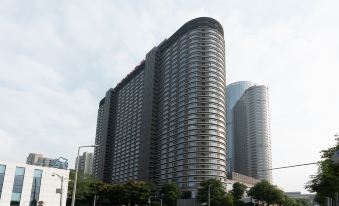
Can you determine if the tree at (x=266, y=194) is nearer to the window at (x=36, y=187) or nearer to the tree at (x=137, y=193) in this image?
the tree at (x=137, y=193)

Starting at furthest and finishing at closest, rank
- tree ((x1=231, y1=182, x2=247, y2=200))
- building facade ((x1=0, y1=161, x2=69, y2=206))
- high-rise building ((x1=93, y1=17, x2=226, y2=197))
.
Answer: high-rise building ((x1=93, y1=17, x2=226, y2=197)), tree ((x1=231, y1=182, x2=247, y2=200)), building facade ((x1=0, y1=161, x2=69, y2=206))

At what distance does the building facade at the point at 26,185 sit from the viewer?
65812 mm

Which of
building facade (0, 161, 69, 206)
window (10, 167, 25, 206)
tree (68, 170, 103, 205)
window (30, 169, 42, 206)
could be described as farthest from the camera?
tree (68, 170, 103, 205)

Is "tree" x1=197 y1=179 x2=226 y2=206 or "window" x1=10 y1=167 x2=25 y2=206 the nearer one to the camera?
"window" x1=10 y1=167 x2=25 y2=206

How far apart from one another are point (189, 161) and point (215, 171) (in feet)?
42.3

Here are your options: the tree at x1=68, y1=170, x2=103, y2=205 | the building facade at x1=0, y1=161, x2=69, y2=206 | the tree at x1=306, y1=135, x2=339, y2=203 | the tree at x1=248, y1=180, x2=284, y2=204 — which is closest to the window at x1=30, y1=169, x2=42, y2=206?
the building facade at x1=0, y1=161, x2=69, y2=206

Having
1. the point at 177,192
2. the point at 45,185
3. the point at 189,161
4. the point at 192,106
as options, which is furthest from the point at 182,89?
the point at 45,185

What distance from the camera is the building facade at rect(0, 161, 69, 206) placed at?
6581cm

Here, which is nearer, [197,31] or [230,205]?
[230,205]

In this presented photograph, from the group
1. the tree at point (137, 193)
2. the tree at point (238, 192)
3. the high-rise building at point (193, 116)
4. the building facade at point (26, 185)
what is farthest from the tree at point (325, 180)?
the high-rise building at point (193, 116)

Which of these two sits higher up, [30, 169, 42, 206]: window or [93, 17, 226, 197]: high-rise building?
[93, 17, 226, 197]: high-rise building

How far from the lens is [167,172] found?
178 m

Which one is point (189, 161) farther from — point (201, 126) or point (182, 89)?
point (182, 89)

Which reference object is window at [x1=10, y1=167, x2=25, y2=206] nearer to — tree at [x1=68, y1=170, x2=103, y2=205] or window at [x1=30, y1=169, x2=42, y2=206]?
window at [x1=30, y1=169, x2=42, y2=206]
